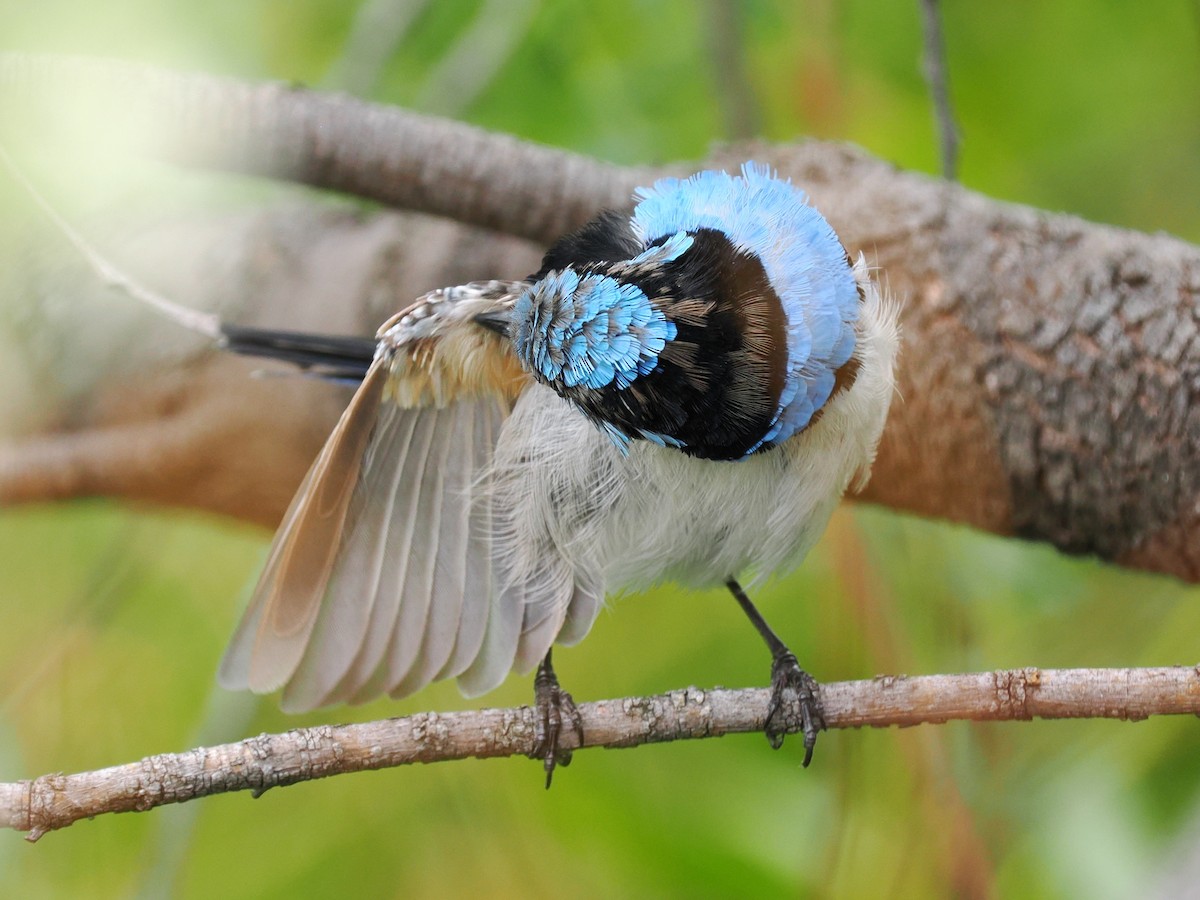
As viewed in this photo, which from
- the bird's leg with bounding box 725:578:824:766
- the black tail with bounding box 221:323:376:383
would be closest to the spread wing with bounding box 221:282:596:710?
the black tail with bounding box 221:323:376:383

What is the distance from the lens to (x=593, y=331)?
1.00 m

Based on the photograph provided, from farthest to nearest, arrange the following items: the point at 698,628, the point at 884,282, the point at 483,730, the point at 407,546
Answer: the point at 698,628
the point at 884,282
the point at 407,546
the point at 483,730

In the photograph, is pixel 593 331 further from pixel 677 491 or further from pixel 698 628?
pixel 698 628

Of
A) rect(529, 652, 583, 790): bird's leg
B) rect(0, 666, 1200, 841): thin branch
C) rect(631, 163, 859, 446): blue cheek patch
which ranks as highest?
rect(631, 163, 859, 446): blue cheek patch

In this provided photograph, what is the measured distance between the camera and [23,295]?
2.01m

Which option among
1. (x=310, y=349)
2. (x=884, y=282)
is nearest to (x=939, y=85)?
(x=884, y=282)

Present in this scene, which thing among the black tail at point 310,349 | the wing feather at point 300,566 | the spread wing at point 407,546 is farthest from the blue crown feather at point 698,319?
the black tail at point 310,349

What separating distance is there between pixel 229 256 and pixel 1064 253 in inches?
57.4

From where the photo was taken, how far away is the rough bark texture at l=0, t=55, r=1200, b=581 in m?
1.46

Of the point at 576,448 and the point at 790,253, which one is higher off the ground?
the point at 790,253

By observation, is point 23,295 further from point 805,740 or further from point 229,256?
point 805,740

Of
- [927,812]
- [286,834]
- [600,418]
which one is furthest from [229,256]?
[927,812]

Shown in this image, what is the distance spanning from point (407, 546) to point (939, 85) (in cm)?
103

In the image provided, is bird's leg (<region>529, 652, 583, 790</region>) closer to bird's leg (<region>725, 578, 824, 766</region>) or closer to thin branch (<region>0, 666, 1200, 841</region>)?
thin branch (<region>0, 666, 1200, 841</region>)
